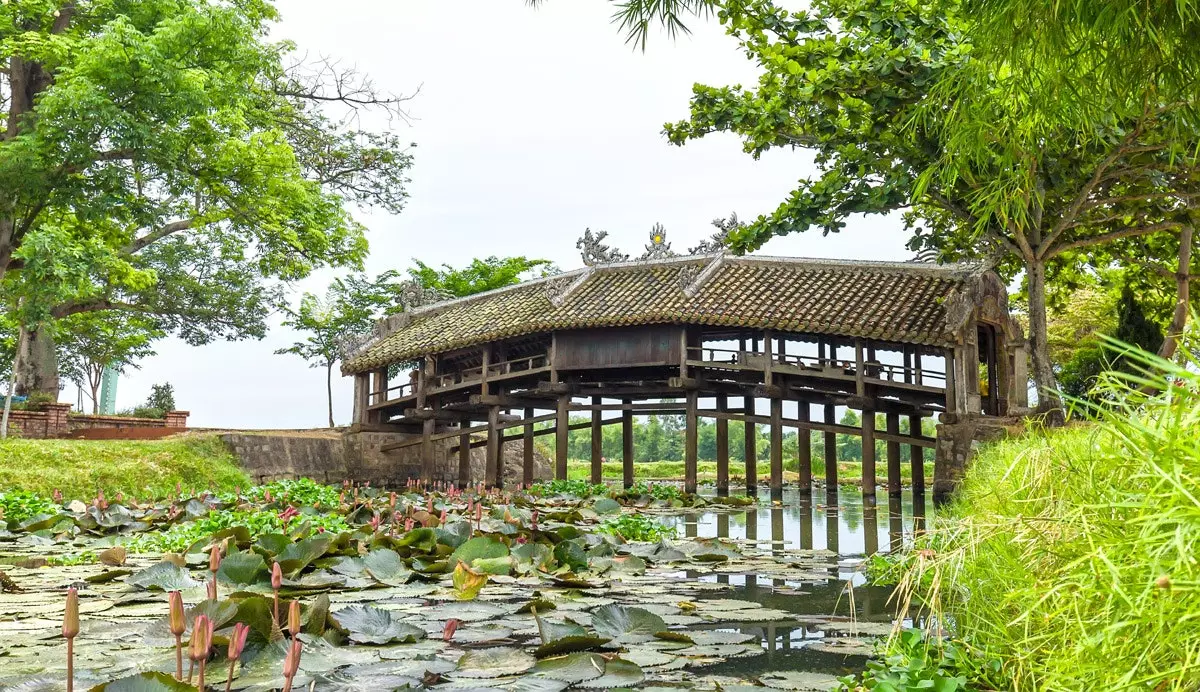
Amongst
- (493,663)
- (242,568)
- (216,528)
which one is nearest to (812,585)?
(493,663)

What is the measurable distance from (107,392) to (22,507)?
106 ft

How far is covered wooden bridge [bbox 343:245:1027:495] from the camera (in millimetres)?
16016

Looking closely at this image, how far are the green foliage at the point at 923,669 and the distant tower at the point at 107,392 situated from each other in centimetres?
3917

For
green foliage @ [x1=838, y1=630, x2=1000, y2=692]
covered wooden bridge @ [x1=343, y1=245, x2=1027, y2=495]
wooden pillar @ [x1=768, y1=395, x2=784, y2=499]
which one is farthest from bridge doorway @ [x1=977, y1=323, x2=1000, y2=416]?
green foliage @ [x1=838, y1=630, x2=1000, y2=692]

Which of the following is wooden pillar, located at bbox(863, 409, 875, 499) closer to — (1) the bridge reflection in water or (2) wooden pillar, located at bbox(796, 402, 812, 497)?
(2) wooden pillar, located at bbox(796, 402, 812, 497)

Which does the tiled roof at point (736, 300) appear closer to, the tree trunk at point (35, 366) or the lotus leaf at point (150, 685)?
the tree trunk at point (35, 366)

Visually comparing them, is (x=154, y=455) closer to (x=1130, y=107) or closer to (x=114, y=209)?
(x=114, y=209)

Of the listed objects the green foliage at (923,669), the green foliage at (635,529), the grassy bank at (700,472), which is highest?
the green foliage at (923,669)

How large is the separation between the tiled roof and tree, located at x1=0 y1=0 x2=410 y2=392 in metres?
4.59

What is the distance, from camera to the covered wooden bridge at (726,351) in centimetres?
1602

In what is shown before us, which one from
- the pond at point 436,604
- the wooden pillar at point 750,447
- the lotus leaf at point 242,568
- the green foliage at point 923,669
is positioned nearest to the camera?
the green foliage at point 923,669

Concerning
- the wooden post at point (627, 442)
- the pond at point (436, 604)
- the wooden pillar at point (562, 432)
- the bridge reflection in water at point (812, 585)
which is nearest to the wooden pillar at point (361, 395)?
the wooden pillar at point (562, 432)

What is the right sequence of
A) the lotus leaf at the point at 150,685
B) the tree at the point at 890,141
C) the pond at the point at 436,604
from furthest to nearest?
the tree at the point at 890,141
the pond at the point at 436,604
the lotus leaf at the point at 150,685

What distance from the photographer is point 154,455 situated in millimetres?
16109
